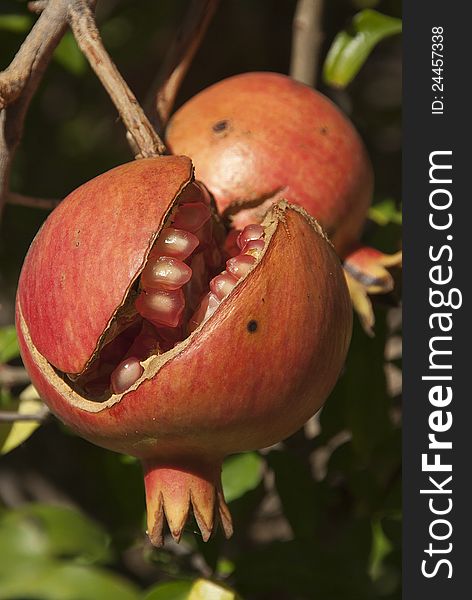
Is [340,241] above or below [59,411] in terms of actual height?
above

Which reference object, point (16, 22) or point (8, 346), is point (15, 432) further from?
point (16, 22)

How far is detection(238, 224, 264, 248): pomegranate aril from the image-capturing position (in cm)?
114

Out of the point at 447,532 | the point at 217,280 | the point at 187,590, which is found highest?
the point at 217,280

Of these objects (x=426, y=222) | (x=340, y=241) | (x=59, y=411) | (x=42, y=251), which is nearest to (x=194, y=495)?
(x=59, y=411)

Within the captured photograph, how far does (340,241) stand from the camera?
55.3 inches

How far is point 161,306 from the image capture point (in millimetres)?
1094

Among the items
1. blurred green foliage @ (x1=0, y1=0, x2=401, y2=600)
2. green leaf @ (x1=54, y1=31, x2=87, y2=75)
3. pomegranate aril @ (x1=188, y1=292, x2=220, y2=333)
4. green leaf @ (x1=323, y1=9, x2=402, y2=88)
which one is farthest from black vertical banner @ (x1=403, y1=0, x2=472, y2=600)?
green leaf @ (x1=54, y1=31, x2=87, y2=75)

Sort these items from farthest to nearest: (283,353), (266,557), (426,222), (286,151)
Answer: (266,557) < (426,222) < (286,151) < (283,353)

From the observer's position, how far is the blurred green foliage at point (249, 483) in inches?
62.9

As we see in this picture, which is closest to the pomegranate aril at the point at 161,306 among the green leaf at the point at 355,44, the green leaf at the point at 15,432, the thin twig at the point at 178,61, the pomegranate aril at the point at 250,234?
the pomegranate aril at the point at 250,234

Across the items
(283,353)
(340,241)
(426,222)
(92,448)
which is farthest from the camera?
(92,448)

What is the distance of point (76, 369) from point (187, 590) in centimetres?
45

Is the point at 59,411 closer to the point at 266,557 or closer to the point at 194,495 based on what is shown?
the point at 194,495

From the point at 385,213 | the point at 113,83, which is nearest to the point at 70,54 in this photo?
the point at 385,213
